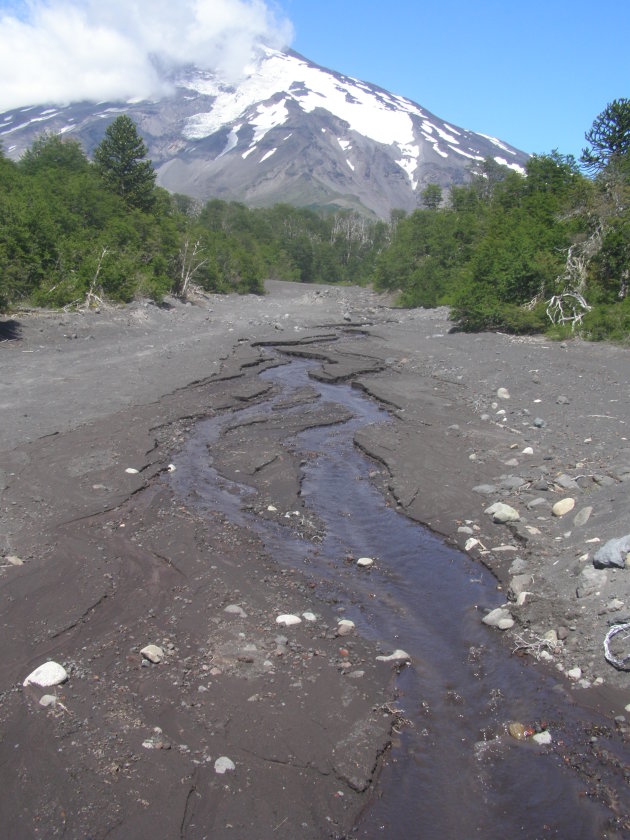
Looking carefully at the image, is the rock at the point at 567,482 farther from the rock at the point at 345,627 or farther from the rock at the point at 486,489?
the rock at the point at 345,627

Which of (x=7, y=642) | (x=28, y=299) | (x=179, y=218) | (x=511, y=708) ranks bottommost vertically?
(x=511, y=708)

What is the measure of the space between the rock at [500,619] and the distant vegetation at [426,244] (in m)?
17.0

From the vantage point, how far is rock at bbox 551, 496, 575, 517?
895 cm

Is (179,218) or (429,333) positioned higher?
(179,218)

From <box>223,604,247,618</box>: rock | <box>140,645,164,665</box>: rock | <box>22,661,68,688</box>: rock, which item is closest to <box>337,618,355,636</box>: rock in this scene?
<box>223,604,247,618</box>: rock

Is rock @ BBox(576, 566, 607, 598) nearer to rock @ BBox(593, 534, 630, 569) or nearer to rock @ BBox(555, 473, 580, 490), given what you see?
rock @ BBox(593, 534, 630, 569)

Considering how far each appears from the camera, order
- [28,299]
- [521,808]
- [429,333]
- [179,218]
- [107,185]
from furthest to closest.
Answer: [179,218]
[107,185]
[429,333]
[28,299]
[521,808]

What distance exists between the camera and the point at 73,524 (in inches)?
333

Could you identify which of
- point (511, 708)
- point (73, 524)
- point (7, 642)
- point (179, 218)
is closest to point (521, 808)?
point (511, 708)

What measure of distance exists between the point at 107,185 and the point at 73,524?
37.7 metres

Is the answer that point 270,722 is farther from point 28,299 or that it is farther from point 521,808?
point 28,299

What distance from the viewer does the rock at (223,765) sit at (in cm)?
464

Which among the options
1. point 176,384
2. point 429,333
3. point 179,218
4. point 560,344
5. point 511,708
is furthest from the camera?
point 179,218

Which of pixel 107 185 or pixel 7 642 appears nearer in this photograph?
pixel 7 642
